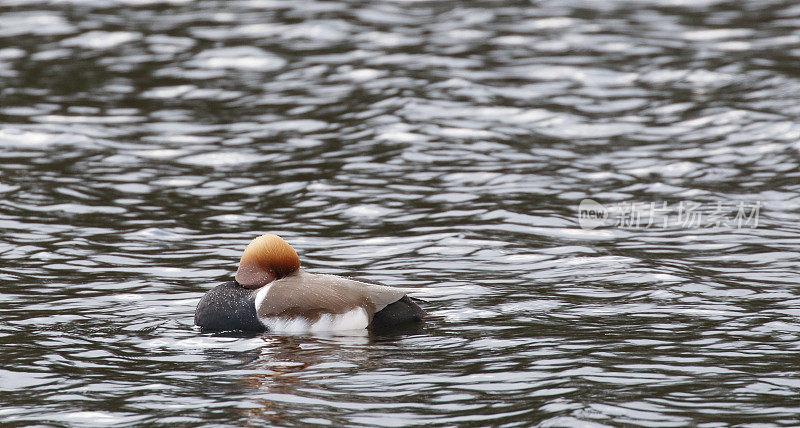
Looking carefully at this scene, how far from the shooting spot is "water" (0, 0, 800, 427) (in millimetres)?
7379

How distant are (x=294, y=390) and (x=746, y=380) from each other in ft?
8.39

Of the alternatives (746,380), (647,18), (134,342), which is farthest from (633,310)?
(647,18)

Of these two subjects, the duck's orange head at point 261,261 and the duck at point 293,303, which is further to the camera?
the duck's orange head at point 261,261

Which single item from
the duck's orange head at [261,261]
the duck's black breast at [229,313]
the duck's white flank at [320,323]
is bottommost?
the duck's white flank at [320,323]

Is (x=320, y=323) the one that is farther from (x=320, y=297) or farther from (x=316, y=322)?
(x=320, y=297)

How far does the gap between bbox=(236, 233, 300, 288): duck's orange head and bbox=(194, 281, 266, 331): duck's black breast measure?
13cm

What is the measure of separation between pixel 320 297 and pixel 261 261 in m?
0.51

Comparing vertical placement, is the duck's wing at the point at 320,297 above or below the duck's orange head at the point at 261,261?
below

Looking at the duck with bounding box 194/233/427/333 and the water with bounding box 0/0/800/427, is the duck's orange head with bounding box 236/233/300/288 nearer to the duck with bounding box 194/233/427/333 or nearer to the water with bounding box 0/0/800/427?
the duck with bounding box 194/233/427/333

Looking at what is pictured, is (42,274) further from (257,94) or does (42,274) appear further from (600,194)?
(257,94)

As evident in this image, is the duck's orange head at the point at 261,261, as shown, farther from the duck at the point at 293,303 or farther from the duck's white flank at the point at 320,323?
the duck's white flank at the point at 320,323

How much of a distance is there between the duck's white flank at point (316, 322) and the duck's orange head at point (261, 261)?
0.17m

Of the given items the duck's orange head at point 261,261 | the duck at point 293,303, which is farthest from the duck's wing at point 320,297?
the duck's orange head at point 261,261

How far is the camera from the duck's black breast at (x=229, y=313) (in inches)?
340
